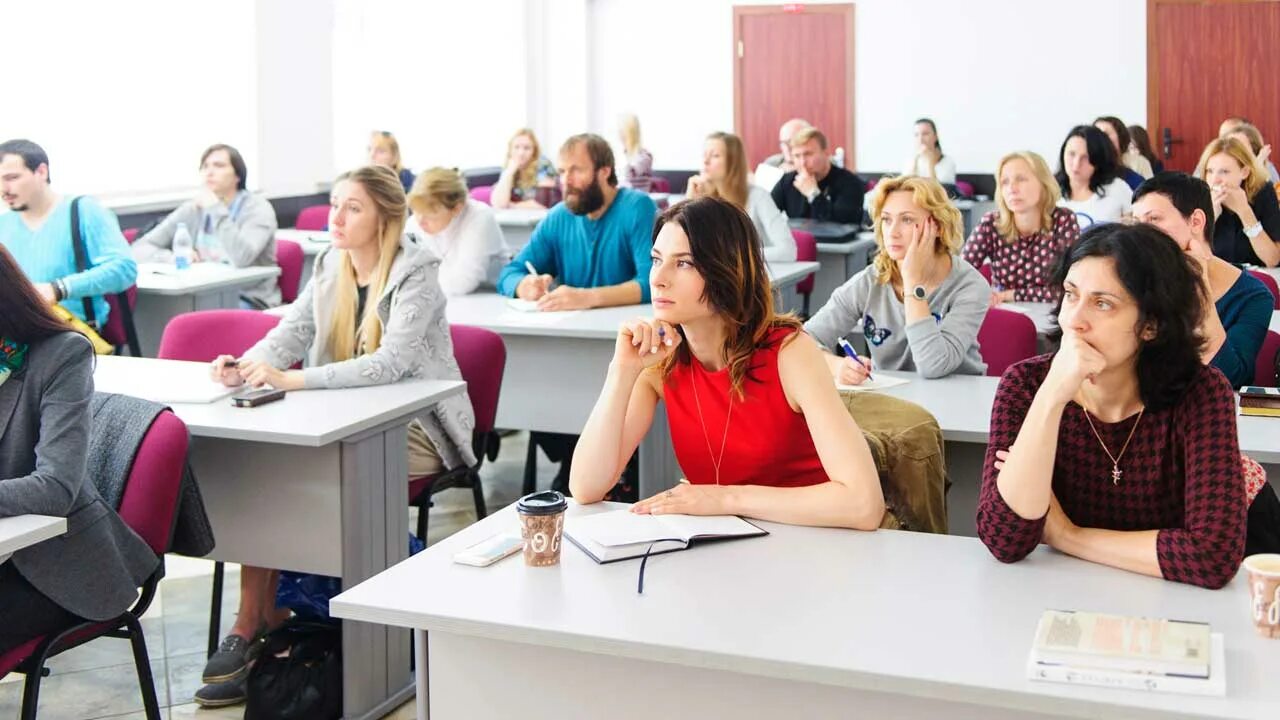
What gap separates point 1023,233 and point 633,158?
227 inches

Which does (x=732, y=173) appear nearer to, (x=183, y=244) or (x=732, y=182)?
(x=732, y=182)

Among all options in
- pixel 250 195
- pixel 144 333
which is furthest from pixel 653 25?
pixel 144 333

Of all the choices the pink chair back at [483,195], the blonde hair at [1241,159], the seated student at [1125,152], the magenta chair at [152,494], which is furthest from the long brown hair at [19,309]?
the pink chair back at [483,195]

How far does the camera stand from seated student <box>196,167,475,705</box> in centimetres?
342

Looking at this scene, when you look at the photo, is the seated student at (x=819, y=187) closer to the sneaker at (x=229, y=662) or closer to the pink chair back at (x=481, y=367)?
the pink chair back at (x=481, y=367)

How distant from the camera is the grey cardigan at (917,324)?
352 cm

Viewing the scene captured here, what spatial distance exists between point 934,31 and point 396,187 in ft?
26.6

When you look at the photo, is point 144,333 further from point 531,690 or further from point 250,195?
point 531,690

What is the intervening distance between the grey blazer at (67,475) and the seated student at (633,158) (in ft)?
25.5

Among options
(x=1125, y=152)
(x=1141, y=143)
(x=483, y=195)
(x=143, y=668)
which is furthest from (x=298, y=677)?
(x=1141, y=143)

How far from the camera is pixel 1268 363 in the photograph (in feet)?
11.7

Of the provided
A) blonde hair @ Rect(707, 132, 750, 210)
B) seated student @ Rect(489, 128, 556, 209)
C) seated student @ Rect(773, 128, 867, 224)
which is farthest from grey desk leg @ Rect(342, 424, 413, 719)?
seated student @ Rect(489, 128, 556, 209)

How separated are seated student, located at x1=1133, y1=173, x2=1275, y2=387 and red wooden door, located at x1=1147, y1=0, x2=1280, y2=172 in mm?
7310

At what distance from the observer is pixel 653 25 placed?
11781 mm
